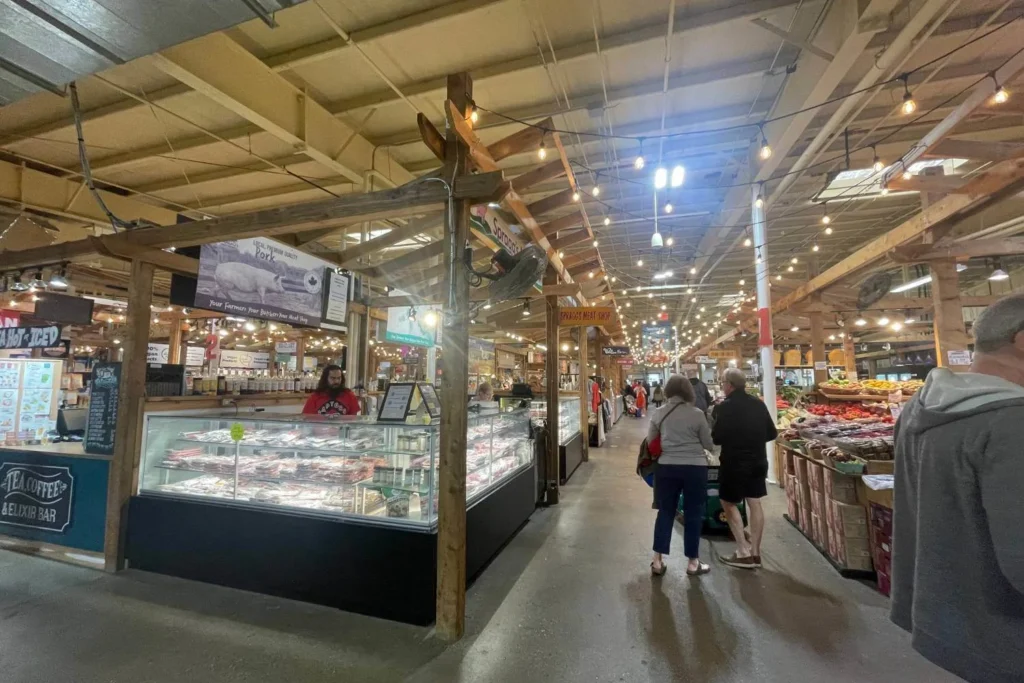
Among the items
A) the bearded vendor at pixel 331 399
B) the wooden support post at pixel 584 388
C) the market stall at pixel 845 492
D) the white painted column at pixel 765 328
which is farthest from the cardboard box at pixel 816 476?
the bearded vendor at pixel 331 399

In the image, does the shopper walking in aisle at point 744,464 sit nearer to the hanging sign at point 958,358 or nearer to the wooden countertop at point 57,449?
the hanging sign at point 958,358

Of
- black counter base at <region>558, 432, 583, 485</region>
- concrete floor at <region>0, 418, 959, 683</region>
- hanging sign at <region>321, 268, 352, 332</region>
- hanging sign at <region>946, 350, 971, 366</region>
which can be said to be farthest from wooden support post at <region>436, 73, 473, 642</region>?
hanging sign at <region>946, 350, 971, 366</region>

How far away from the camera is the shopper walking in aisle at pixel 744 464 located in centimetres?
357

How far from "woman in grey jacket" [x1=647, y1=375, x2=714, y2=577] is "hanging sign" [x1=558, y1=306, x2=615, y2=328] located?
263 cm

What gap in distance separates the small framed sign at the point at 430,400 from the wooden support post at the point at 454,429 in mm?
560

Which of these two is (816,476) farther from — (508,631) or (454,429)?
(454,429)

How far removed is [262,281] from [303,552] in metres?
2.58

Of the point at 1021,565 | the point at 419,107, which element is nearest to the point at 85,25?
the point at 419,107

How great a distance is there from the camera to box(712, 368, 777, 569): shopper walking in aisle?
3572 millimetres

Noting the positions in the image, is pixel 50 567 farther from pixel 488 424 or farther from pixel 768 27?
pixel 768 27

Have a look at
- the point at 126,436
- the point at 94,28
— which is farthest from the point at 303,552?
the point at 94,28

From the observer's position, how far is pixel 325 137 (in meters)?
4.82

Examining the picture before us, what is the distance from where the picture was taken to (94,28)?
200 cm

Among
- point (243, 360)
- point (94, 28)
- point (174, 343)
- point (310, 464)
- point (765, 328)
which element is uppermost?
point (94, 28)
